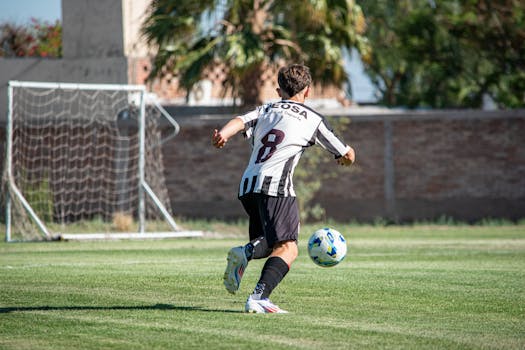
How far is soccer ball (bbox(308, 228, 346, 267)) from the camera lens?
894 centimetres

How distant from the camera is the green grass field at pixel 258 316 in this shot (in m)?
6.98

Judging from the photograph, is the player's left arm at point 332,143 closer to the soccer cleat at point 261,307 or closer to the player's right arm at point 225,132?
the player's right arm at point 225,132

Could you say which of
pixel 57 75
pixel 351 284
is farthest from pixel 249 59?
pixel 351 284

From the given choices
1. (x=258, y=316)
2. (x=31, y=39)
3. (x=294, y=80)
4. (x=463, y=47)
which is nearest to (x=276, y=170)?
(x=294, y=80)

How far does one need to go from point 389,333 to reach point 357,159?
1943 centimetres

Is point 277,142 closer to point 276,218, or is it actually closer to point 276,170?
point 276,170

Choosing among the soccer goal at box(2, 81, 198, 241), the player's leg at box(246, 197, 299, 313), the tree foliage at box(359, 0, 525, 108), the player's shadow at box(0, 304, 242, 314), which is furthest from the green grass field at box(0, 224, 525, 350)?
the tree foliage at box(359, 0, 525, 108)

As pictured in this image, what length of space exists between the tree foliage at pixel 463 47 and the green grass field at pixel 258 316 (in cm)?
1460

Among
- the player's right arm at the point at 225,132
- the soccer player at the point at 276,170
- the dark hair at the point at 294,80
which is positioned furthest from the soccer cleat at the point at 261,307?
the dark hair at the point at 294,80

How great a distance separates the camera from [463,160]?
26.0 meters

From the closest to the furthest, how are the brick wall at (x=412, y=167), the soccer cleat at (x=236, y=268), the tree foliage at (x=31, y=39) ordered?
the soccer cleat at (x=236, y=268) < the brick wall at (x=412, y=167) < the tree foliage at (x=31, y=39)

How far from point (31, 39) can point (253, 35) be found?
13.3m

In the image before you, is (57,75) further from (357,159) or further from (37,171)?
(357,159)

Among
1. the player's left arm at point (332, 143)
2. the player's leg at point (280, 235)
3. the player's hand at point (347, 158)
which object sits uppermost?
the player's left arm at point (332, 143)
